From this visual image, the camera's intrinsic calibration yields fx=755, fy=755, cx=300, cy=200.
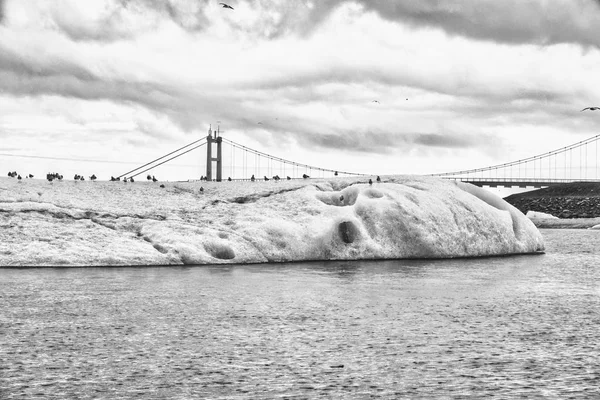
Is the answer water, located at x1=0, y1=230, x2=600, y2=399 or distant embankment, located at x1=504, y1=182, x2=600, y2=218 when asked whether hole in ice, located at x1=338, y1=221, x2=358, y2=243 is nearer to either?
water, located at x1=0, y1=230, x2=600, y2=399

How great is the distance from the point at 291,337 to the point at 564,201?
7143 inches

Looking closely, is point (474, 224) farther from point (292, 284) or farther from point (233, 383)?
point (233, 383)

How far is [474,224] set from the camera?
131 ft

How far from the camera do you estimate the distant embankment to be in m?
175

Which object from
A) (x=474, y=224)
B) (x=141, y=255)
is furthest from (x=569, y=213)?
(x=141, y=255)

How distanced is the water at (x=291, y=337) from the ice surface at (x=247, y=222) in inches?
152

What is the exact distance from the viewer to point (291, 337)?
1548 cm

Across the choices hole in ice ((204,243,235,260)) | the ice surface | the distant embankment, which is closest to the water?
the ice surface

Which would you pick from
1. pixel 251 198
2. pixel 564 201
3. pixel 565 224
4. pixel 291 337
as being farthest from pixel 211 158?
pixel 564 201

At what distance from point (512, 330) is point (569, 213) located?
166 metres

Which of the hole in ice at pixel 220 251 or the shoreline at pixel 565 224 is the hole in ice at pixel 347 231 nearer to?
the hole in ice at pixel 220 251

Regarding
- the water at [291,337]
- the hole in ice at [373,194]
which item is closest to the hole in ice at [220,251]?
the water at [291,337]

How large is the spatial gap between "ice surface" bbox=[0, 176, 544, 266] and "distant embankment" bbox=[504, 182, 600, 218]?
140 meters

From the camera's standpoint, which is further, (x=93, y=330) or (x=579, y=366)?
(x=93, y=330)
